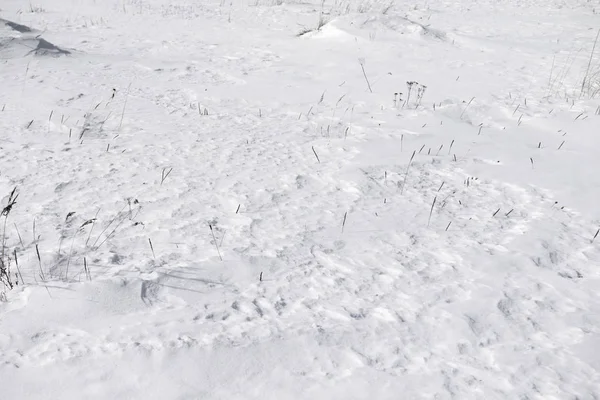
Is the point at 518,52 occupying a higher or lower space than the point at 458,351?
higher

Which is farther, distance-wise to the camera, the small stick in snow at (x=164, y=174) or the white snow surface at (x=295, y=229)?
the small stick in snow at (x=164, y=174)

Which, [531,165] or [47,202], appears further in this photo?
[531,165]

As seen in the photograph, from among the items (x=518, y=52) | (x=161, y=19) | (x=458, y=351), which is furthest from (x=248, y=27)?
(x=458, y=351)

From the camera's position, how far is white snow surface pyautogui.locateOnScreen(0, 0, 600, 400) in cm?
196

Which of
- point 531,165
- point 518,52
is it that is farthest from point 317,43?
point 531,165

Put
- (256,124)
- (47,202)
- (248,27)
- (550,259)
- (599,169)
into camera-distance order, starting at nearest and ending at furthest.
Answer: (550,259) → (47,202) → (599,169) → (256,124) → (248,27)

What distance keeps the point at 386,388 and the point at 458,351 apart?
38 cm

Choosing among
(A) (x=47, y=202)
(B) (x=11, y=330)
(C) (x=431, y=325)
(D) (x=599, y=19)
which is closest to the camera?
(B) (x=11, y=330)

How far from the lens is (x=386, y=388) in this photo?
1879 millimetres

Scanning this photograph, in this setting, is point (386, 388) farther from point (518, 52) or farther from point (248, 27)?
point (248, 27)

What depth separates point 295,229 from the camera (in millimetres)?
2885

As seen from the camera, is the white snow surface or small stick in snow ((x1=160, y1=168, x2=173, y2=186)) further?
small stick in snow ((x1=160, y1=168, x2=173, y2=186))

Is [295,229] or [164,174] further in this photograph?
[164,174]

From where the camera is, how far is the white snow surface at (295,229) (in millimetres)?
1958
